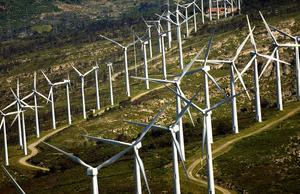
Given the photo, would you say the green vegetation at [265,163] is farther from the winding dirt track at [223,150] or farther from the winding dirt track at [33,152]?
the winding dirt track at [33,152]

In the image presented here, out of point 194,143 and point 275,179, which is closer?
point 275,179

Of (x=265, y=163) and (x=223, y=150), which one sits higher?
(x=265, y=163)

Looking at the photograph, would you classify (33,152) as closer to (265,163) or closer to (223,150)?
(223,150)

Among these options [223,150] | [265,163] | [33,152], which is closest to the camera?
[265,163]

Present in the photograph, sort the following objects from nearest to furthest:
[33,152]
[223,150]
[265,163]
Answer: [265,163] → [223,150] → [33,152]

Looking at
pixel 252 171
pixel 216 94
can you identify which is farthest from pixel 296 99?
pixel 252 171

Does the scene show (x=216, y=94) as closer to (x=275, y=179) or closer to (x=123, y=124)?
(x=123, y=124)

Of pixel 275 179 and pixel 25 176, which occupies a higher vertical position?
pixel 275 179

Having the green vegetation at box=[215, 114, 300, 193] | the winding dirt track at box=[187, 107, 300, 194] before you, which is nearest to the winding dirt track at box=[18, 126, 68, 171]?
the winding dirt track at box=[187, 107, 300, 194]

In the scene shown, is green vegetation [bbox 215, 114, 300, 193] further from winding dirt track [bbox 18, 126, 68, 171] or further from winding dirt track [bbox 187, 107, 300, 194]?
winding dirt track [bbox 18, 126, 68, 171]

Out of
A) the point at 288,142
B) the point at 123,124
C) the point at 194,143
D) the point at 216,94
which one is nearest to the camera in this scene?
the point at 288,142

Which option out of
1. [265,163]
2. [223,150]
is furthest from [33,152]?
[265,163]
